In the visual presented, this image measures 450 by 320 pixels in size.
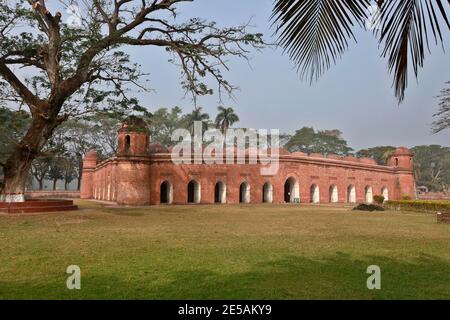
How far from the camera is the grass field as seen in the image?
4.08 m

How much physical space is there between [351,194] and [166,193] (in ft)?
49.2

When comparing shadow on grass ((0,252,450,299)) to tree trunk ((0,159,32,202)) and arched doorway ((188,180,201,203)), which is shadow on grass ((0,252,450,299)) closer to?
tree trunk ((0,159,32,202))

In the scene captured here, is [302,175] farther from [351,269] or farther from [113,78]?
[351,269]

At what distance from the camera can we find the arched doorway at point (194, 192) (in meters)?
25.8

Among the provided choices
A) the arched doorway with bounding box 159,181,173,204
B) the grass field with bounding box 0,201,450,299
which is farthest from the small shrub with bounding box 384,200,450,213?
the arched doorway with bounding box 159,181,173,204

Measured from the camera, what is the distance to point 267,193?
89.6 ft

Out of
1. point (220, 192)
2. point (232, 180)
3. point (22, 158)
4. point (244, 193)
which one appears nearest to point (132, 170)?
point (220, 192)

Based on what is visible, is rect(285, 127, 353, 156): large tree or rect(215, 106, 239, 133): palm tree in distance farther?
rect(285, 127, 353, 156): large tree

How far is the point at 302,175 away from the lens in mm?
27828

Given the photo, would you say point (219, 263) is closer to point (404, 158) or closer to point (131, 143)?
point (131, 143)

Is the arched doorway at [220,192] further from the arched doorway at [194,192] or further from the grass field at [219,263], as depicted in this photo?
the grass field at [219,263]

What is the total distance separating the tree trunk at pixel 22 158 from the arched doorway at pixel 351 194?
2381 centimetres

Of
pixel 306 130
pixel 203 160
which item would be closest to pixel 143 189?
pixel 203 160

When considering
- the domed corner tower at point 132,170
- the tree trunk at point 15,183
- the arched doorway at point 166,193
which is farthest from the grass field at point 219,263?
the arched doorway at point 166,193
